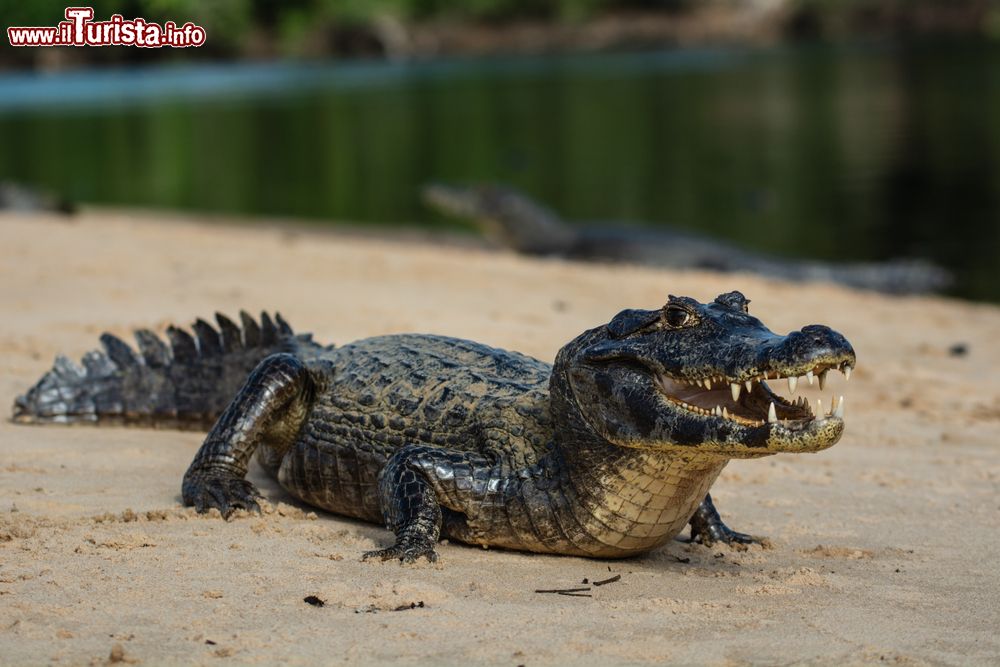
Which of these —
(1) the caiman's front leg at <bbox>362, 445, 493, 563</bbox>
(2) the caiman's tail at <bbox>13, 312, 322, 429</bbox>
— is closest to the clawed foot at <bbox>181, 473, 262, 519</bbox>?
(1) the caiman's front leg at <bbox>362, 445, 493, 563</bbox>

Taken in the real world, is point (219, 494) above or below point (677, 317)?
below

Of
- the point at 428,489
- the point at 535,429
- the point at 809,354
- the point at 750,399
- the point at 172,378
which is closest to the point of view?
the point at 809,354

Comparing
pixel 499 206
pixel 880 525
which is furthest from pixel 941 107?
pixel 880 525

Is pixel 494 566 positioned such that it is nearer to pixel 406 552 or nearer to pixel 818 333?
pixel 406 552

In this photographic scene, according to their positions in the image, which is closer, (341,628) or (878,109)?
(341,628)

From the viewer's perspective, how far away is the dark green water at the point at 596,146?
21.1 m

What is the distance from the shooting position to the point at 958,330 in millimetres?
10523

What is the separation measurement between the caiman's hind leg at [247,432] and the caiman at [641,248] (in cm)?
1002

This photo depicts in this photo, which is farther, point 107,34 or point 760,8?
point 760,8

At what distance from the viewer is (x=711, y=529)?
16.1 feet

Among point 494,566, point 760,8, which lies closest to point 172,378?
point 494,566

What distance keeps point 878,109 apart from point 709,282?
28862 mm

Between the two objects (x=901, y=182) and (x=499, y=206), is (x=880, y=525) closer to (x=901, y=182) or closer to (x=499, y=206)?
(x=499, y=206)

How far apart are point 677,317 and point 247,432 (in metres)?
1.88
